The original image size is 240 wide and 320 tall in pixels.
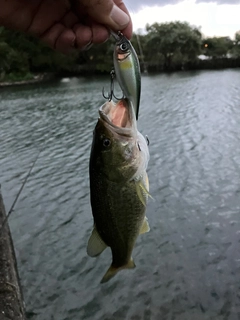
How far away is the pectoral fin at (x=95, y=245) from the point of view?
2301mm

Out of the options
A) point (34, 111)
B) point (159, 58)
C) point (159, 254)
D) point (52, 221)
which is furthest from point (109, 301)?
point (159, 58)

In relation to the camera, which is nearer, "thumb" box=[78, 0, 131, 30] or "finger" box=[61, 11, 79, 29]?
"thumb" box=[78, 0, 131, 30]

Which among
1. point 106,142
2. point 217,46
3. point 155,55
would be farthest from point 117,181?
point 217,46

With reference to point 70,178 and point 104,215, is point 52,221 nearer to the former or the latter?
point 70,178

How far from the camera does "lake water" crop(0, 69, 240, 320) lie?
650 centimetres

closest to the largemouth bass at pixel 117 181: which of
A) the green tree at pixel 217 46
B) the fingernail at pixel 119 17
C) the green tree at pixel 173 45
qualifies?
the fingernail at pixel 119 17

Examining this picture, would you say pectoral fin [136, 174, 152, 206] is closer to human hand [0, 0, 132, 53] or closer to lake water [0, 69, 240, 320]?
human hand [0, 0, 132, 53]

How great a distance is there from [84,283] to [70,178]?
5.41 m

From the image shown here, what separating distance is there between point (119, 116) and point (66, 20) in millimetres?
1245

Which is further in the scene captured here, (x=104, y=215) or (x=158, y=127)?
(x=158, y=127)

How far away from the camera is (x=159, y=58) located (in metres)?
71.8

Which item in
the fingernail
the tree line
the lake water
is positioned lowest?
the lake water

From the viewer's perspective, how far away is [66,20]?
300 cm

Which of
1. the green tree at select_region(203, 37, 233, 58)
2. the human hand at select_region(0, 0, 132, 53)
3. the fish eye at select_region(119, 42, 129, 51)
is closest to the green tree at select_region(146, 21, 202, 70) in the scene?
the green tree at select_region(203, 37, 233, 58)
